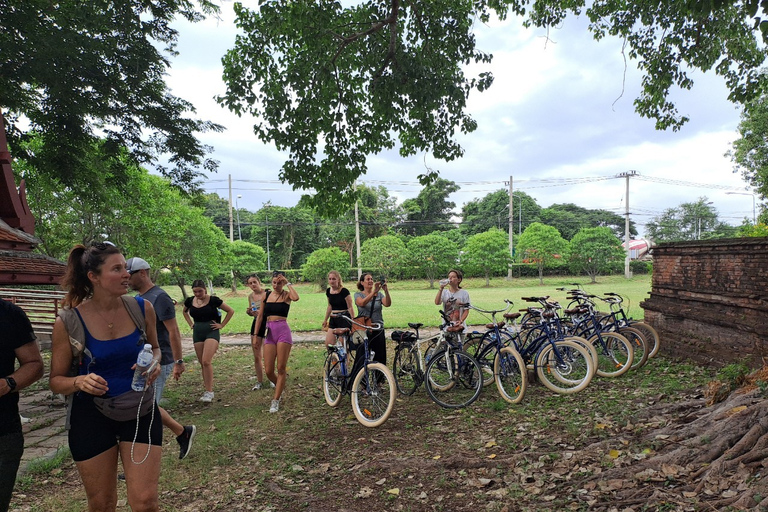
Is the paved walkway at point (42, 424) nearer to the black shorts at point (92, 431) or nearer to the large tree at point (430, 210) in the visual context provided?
the black shorts at point (92, 431)

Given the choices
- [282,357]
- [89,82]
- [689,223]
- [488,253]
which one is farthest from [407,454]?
A: [689,223]

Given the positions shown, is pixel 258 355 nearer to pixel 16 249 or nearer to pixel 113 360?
pixel 16 249

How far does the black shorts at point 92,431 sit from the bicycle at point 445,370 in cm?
405

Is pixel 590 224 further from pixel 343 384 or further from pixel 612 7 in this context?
pixel 343 384

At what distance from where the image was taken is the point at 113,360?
2.59 metres

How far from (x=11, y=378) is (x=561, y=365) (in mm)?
5882

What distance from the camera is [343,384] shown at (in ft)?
20.3

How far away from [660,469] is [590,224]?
6217 cm

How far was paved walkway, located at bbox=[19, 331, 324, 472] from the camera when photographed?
525cm

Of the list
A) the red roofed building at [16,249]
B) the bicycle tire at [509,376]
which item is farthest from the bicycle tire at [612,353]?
the red roofed building at [16,249]

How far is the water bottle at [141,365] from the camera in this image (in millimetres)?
2592

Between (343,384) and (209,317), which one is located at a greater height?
(209,317)

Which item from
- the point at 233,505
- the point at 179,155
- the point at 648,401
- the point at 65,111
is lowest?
the point at 233,505

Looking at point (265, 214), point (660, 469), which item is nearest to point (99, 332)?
point (660, 469)
